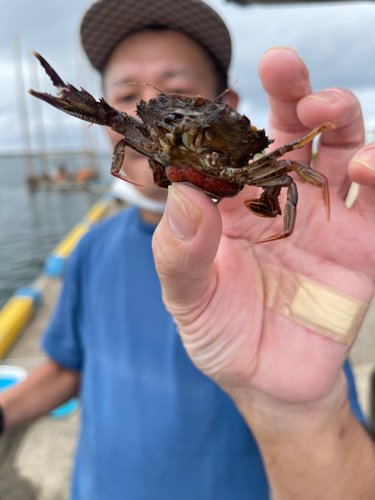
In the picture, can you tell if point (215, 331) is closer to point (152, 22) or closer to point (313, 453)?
point (313, 453)

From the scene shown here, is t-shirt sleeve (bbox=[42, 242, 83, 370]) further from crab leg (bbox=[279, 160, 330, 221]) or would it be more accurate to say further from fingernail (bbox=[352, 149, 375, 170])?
fingernail (bbox=[352, 149, 375, 170])

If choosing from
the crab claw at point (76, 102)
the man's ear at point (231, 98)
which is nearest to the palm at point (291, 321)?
the crab claw at point (76, 102)

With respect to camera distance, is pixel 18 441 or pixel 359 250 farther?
pixel 18 441

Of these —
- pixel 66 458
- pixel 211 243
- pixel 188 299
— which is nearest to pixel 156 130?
pixel 211 243

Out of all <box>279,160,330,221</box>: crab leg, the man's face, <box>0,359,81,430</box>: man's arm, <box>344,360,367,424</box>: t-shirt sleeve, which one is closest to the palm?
<box>279,160,330,221</box>: crab leg

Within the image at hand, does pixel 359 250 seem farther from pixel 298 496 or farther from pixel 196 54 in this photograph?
pixel 196 54

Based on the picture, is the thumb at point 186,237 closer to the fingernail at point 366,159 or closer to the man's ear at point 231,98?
the fingernail at point 366,159

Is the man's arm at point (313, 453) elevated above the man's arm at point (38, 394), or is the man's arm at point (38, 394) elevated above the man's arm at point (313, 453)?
the man's arm at point (313, 453)
